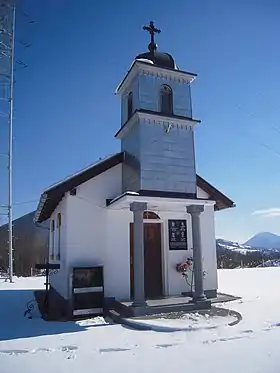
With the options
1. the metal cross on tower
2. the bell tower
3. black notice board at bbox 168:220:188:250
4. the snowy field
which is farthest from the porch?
the metal cross on tower

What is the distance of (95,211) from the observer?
9.09 metres

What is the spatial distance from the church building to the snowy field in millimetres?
1627

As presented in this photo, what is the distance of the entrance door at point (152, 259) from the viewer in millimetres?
9516

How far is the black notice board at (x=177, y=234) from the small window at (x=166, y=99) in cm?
331

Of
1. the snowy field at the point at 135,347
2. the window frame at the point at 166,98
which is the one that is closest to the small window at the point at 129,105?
the window frame at the point at 166,98

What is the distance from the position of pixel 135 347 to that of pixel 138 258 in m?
2.65

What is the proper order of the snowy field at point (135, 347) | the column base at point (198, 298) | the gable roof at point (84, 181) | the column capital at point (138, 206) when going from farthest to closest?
the gable roof at point (84, 181), the column base at point (198, 298), the column capital at point (138, 206), the snowy field at point (135, 347)

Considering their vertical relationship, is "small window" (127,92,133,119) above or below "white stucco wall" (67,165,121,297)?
above

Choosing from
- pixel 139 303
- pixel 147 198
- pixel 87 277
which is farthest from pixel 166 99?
pixel 139 303

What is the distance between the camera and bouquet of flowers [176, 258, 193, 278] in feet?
31.5

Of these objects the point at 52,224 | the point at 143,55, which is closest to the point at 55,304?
the point at 52,224

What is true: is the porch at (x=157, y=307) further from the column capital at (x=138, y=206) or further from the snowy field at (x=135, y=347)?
the column capital at (x=138, y=206)

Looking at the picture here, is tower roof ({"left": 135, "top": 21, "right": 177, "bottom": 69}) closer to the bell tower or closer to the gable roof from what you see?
the bell tower

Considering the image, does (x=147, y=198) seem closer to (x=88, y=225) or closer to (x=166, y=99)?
(x=88, y=225)
